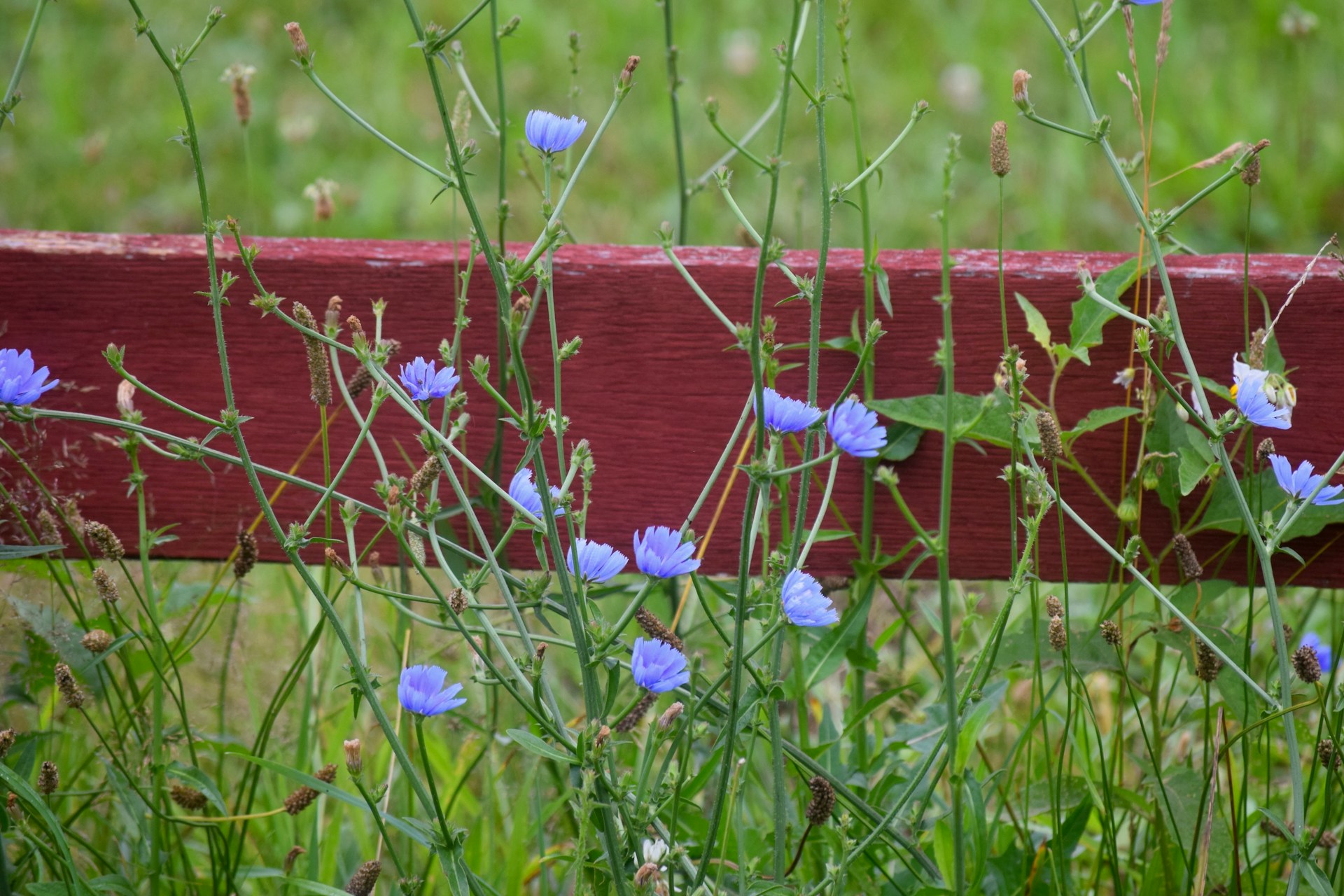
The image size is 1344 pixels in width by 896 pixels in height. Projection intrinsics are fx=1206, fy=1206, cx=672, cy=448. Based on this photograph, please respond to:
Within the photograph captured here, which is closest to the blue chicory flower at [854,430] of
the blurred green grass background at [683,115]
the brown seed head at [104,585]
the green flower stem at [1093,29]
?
the green flower stem at [1093,29]

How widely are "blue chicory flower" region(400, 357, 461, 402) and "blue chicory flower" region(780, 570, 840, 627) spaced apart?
0.22m

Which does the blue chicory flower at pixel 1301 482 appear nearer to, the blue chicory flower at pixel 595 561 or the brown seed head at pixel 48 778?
the blue chicory flower at pixel 595 561

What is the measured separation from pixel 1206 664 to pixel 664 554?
40 cm

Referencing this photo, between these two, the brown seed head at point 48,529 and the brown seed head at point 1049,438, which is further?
the brown seed head at point 48,529

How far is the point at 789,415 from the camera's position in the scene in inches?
24.6

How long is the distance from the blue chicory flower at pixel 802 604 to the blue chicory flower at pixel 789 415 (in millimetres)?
80

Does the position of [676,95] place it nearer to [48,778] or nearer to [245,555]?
[245,555]

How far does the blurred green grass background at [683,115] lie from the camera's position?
238cm

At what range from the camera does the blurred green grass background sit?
238 centimetres

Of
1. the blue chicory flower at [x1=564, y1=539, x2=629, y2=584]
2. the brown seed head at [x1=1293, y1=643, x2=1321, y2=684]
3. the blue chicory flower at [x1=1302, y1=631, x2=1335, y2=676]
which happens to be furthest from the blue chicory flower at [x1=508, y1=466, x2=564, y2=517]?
the blue chicory flower at [x1=1302, y1=631, x2=1335, y2=676]

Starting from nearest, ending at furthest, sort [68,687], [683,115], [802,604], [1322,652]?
[802,604] → [68,687] → [1322,652] → [683,115]

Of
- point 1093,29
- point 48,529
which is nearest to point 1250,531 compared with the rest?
point 1093,29

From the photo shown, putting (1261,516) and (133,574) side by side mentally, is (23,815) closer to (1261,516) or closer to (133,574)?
(133,574)

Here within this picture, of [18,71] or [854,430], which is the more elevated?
[18,71]
